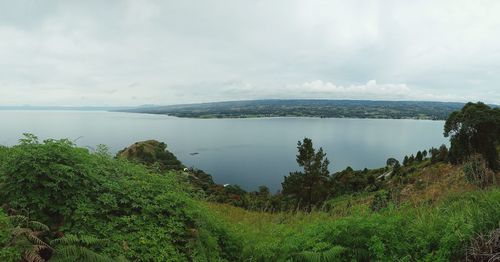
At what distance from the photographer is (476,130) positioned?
29062mm

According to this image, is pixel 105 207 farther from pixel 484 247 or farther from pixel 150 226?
pixel 484 247

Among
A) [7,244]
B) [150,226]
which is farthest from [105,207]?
[7,244]

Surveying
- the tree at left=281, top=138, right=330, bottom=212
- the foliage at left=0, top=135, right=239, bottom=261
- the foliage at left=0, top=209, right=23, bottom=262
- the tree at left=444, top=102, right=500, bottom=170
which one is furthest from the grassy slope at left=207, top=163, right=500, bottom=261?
the tree at left=444, top=102, right=500, bottom=170

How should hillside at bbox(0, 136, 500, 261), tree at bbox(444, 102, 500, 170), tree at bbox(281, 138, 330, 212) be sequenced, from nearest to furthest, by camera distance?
hillside at bbox(0, 136, 500, 261)
tree at bbox(444, 102, 500, 170)
tree at bbox(281, 138, 330, 212)

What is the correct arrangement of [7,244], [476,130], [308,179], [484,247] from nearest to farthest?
[7,244], [484,247], [476,130], [308,179]

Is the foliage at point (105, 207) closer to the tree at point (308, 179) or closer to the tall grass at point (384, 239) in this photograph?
the tall grass at point (384, 239)

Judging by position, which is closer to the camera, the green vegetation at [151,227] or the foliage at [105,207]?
the green vegetation at [151,227]

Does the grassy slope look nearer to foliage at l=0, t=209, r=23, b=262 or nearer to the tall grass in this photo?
the tall grass

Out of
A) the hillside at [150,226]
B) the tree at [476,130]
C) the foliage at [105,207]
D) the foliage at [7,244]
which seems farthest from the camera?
the tree at [476,130]

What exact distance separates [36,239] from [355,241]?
159 inches

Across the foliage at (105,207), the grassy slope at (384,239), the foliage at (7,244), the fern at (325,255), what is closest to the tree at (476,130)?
the grassy slope at (384,239)

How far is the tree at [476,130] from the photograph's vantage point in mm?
28016

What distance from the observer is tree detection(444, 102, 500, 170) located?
28.0 m

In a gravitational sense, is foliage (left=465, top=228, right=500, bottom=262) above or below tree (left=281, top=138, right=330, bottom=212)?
above
